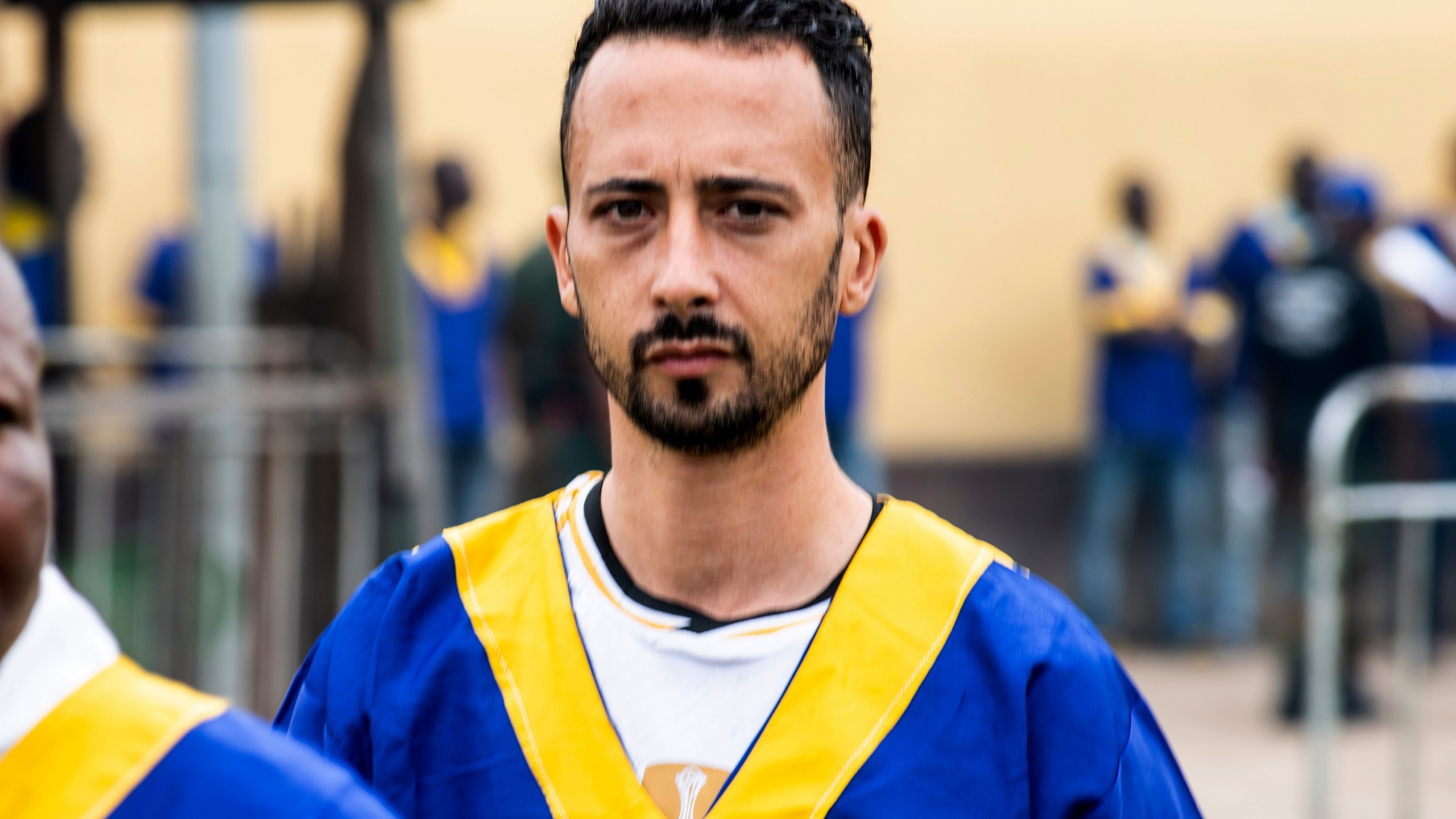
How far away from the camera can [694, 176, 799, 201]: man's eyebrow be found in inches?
70.4

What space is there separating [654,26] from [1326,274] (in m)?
5.87

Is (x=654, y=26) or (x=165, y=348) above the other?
(x=654, y=26)

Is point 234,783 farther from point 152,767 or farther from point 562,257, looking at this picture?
point 562,257

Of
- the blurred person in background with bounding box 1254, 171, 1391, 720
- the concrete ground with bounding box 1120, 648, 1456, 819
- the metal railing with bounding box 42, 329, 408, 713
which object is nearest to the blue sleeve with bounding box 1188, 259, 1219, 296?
the concrete ground with bounding box 1120, 648, 1456, 819

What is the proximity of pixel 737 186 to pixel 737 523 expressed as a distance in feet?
1.18

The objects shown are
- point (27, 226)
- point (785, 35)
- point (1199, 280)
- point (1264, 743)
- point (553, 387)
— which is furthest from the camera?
point (1199, 280)

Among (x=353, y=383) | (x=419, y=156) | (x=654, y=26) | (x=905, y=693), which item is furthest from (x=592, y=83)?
(x=419, y=156)

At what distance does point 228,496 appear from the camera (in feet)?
16.0

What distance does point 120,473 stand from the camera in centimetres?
614

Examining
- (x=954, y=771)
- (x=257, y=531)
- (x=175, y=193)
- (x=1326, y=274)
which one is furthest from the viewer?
(x=175, y=193)

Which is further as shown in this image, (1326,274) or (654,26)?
(1326,274)

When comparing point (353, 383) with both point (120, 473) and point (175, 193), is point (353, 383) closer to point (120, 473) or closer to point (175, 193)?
point (120, 473)

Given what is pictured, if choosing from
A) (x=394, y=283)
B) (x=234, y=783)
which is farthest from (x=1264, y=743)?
(x=234, y=783)

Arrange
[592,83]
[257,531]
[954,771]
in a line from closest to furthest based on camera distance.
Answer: [954,771]
[592,83]
[257,531]
